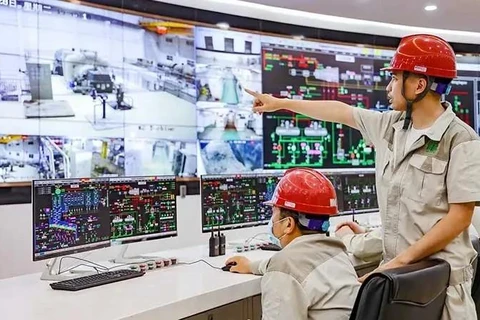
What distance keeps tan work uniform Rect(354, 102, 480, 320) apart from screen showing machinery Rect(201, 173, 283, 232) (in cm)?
112

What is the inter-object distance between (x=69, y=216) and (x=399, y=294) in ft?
4.60

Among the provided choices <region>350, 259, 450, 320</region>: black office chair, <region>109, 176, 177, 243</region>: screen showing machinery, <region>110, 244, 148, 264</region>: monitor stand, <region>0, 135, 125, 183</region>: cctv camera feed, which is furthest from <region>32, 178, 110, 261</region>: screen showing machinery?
<region>0, 135, 125, 183</region>: cctv camera feed

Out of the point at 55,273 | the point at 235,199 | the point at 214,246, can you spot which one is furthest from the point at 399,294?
the point at 235,199

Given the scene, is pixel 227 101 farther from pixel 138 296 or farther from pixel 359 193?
pixel 138 296

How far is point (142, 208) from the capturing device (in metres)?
2.79

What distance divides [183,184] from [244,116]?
94 centimetres

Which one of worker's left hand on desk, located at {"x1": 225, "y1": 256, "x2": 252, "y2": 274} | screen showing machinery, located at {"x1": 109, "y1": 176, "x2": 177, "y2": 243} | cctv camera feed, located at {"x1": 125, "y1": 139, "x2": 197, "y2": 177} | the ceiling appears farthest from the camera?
the ceiling

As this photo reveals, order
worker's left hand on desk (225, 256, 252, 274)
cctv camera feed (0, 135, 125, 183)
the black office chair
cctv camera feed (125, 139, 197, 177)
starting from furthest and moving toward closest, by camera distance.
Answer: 1. cctv camera feed (125, 139, 197, 177)
2. cctv camera feed (0, 135, 125, 183)
3. worker's left hand on desk (225, 256, 252, 274)
4. the black office chair

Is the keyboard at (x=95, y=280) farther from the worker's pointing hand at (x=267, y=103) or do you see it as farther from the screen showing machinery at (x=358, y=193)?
the screen showing machinery at (x=358, y=193)

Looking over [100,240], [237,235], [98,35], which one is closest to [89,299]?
[100,240]

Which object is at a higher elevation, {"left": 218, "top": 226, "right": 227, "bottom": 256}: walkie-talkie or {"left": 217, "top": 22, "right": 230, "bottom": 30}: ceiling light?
{"left": 217, "top": 22, "right": 230, "bottom": 30}: ceiling light

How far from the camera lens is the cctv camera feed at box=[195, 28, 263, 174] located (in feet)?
18.0

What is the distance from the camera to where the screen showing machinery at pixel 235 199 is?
3.13 m

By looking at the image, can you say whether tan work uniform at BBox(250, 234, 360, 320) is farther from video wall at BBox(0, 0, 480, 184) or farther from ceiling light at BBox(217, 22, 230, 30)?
ceiling light at BBox(217, 22, 230, 30)
